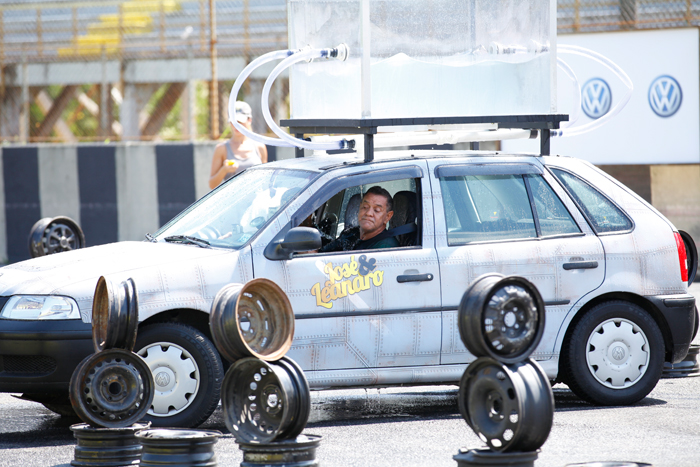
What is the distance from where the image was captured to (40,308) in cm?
623

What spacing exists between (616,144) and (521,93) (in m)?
7.04

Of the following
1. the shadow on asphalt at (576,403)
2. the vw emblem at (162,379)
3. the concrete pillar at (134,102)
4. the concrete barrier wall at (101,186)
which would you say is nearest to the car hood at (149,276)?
the vw emblem at (162,379)

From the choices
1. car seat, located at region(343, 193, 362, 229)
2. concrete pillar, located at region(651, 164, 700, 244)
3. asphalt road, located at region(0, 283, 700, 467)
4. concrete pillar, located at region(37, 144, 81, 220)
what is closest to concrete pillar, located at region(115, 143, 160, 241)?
concrete pillar, located at region(37, 144, 81, 220)

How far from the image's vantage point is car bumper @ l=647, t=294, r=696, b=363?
7.24 metres

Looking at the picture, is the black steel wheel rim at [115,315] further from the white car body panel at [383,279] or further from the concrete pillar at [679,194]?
the concrete pillar at [679,194]

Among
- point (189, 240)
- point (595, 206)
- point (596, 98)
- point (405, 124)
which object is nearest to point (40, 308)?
point (189, 240)

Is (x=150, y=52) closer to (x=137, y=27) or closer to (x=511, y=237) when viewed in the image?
(x=137, y=27)

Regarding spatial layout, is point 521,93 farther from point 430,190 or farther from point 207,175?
point 207,175

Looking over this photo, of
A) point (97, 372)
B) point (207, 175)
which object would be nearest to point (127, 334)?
point (97, 372)

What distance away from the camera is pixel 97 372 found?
564 cm

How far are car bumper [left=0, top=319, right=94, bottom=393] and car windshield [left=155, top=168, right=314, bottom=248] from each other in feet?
3.30

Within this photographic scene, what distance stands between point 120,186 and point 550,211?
329 inches

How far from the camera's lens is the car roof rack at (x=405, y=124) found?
698cm

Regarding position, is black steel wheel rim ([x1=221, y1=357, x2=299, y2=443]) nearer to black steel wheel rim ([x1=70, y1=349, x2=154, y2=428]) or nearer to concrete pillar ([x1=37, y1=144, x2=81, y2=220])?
black steel wheel rim ([x1=70, y1=349, x2=154, y2=428])
